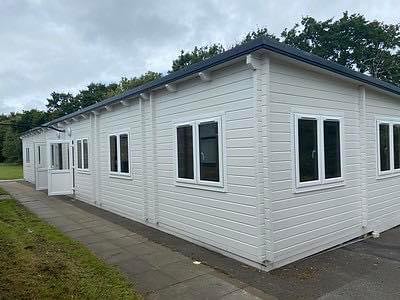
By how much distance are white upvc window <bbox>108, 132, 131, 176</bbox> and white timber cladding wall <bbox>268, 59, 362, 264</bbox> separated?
5.04 metres

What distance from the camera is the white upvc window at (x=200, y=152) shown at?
5.98 metres

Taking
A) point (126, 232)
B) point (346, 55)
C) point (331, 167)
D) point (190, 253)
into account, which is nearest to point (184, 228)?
point (190, 253)

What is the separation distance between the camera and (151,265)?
5.44 meters

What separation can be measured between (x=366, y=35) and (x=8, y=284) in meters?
35.0

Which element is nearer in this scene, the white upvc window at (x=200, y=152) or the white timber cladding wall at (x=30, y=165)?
the white upvc window at (x=200, y=152)

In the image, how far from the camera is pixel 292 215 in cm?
550

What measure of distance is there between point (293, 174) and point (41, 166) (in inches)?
626

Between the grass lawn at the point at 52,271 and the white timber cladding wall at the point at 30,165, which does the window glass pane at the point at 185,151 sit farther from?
the white timber cladding wall at the point at 30,165

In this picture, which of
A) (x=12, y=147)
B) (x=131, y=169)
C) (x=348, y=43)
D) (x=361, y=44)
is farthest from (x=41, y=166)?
(x=12, y=147)

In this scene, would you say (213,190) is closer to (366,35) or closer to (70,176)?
(70,176)

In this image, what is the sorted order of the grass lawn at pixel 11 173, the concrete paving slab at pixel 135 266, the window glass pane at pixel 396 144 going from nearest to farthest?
the concrete paving slab at pixel 135 266 < the window glass pane at pixel 396 144 < the grass lawn at pixel 11 173

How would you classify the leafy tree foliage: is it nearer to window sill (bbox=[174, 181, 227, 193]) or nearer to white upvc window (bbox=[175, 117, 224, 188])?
white upvc window (bbox=[175, 117, 224, 188])

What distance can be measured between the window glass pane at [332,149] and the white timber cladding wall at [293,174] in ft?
0.70

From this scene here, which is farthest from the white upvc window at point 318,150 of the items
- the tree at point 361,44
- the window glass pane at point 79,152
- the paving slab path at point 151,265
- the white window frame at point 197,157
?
the tree at point 361,44
